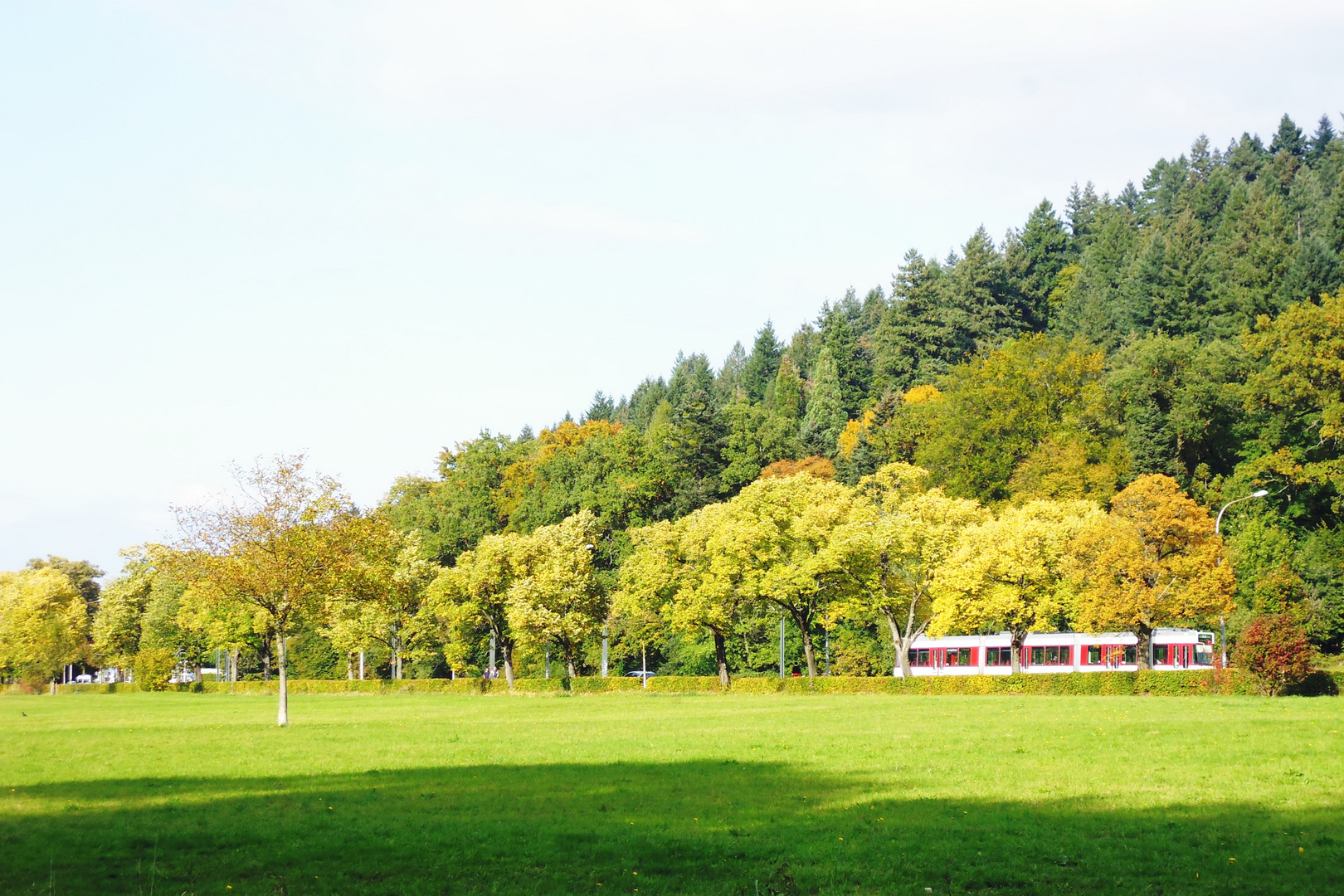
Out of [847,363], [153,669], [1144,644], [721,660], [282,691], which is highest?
[847,363]

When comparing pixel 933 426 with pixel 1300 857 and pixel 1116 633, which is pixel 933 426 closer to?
pixel 1116 633

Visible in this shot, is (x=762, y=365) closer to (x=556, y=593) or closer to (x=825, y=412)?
(x=825, y=412)

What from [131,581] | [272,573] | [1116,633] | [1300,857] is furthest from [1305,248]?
[131,581]

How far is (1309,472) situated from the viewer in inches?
2734

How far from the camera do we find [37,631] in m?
97.2

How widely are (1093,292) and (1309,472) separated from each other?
5358cm

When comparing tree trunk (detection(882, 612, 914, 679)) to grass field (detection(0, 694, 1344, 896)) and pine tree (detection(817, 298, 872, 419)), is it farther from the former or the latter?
pine tree (detection(817, 298, 872, 419))

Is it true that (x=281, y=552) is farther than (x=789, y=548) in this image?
No

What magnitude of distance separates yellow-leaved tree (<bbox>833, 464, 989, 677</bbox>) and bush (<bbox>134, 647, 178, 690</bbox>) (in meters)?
62.9

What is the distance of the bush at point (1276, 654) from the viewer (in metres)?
43.3

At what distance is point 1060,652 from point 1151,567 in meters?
13.4

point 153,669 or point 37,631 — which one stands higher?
point 37,631

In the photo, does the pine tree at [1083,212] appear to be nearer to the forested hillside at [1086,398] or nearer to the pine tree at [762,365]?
the forested hillside at [1086,398]

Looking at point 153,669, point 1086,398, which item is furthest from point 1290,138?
point 153,669
